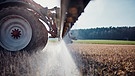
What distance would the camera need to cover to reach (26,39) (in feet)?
17.1

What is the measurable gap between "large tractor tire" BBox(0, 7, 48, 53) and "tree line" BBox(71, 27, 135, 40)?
7430 cm

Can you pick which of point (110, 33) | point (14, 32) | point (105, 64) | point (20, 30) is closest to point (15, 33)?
point (14, 32)

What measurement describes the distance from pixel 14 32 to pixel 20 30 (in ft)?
0.51

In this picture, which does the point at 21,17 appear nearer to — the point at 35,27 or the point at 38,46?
the point at 35,27

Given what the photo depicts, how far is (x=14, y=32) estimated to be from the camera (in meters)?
5.14

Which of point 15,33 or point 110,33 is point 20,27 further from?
point 110,33

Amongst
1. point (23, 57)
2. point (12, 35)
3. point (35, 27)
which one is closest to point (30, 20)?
point (35, 27)

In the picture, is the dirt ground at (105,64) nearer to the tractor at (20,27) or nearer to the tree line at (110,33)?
the tractor at (20,27)

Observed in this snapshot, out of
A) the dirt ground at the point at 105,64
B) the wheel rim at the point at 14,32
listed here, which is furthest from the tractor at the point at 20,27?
the dirt ground at the point at 105,64

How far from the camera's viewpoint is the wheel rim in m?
5.14

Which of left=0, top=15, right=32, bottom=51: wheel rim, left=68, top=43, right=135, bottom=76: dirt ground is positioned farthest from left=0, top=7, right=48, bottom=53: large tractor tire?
left=68, top=43, right=135, bottom=76: dirt ground

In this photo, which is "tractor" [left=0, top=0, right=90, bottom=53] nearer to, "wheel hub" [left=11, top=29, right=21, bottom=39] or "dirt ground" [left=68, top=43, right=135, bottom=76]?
"wheel hub" [left=11, top=29, right=21, bottom=39]

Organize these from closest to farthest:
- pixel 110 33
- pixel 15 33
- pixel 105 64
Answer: pixel 105 64 < pixel 15 33 < pixel 110 33

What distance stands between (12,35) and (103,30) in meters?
113
